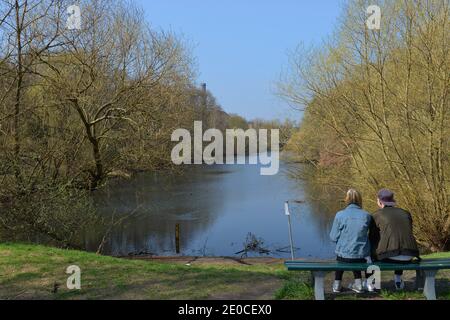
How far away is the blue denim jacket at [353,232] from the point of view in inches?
201

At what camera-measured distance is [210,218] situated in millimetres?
23359

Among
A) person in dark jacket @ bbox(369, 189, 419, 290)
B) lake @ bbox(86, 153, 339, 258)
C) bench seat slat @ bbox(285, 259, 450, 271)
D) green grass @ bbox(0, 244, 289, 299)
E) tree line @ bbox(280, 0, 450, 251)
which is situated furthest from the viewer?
lake @ bbox(86, 153, 339, 258)

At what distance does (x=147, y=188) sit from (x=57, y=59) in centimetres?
1468

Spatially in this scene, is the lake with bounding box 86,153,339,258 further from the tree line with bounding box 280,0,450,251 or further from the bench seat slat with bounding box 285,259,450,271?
the bench seat slat with bounding box 285,259,450,271

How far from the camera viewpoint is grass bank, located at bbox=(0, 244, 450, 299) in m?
5.28

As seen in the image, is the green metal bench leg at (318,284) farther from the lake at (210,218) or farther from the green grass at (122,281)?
the lake at (210,218)

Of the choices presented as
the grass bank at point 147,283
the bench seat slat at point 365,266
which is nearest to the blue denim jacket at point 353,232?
the bench seat slat at point 365,266

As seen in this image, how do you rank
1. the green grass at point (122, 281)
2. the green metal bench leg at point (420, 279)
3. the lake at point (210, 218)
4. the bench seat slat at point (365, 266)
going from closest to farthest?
the bench seat slat at point (365, 266) < the green metal bench leg at point (420, 279) < the green grass at point (122, 281) < the lake at point (210, 218)

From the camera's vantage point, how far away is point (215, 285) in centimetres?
583

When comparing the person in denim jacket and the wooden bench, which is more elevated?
the person in denim jacket

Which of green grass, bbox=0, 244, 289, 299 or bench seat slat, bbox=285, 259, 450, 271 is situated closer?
bench seat slat, bbox=285, 259, 450, 271

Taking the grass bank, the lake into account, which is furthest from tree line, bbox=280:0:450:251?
the grass bank

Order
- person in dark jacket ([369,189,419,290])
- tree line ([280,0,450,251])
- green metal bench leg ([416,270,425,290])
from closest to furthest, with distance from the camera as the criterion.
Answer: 1. person in dark jacket ([369,189,419,290])
2. green metal bench leg ([416,270,425,290])
3. tree line ([280,0,450,251])

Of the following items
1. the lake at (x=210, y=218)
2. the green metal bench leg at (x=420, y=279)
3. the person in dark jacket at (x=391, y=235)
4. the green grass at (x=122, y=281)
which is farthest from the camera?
the lake at (x=210, y=218)
